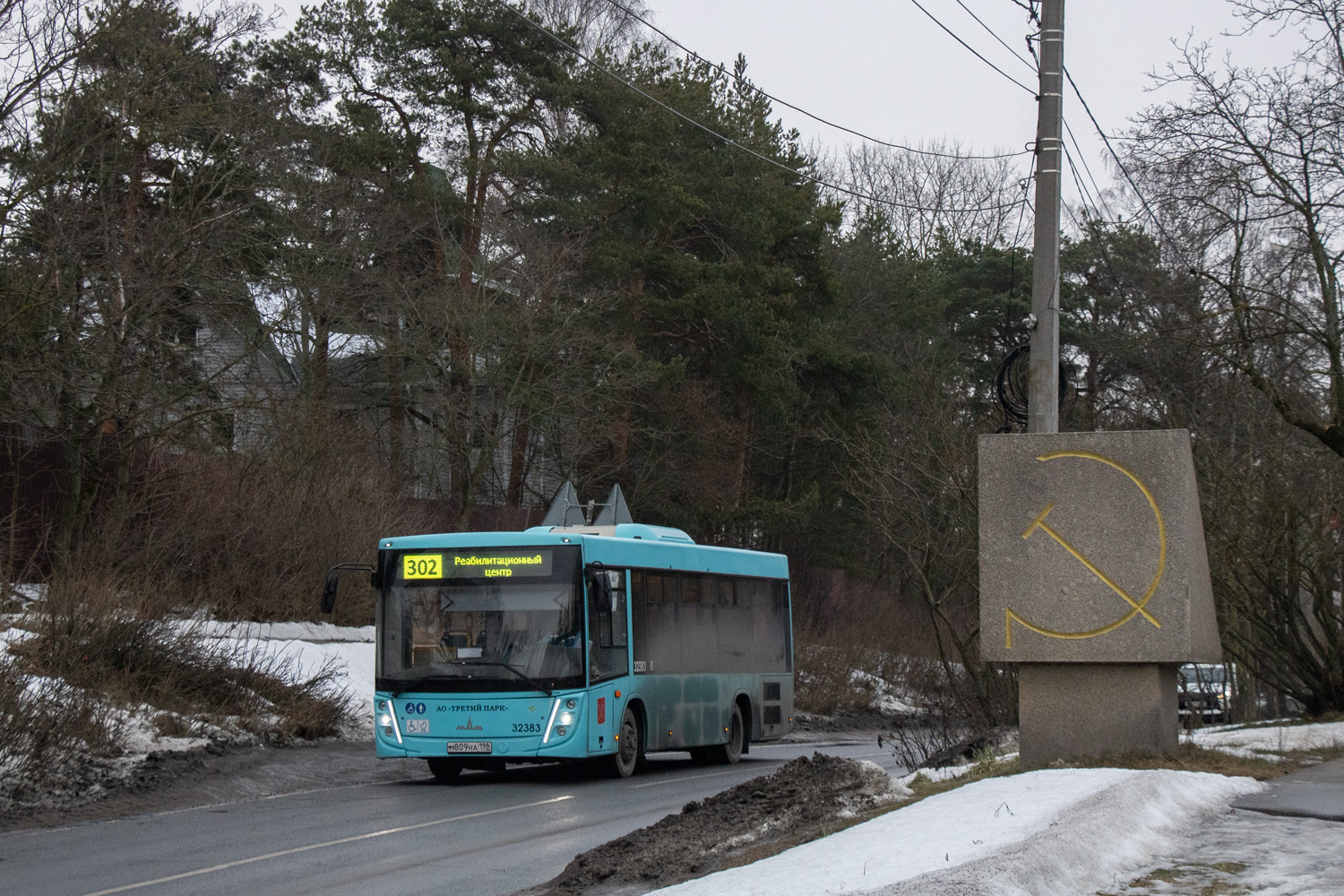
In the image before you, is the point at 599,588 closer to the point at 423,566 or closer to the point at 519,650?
the point at 519,650

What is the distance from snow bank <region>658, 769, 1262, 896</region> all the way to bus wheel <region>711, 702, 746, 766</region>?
11.4 metres

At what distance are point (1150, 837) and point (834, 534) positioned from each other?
41.8 metres

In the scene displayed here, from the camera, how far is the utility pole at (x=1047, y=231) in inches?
554

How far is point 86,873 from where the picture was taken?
10.4m

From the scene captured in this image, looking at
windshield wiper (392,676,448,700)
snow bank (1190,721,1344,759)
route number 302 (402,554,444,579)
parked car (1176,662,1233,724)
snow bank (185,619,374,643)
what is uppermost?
route number 302 (402,554,444,579)

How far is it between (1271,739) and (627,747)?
7.52 meters

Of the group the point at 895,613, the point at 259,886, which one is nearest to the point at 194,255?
the point at 259,886

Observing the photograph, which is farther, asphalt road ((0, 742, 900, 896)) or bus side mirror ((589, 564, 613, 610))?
bus side mirror ((589, 564, 613, 610))

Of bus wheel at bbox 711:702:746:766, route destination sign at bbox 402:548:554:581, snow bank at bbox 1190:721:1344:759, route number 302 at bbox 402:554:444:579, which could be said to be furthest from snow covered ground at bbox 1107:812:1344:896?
bus wheel at bbox 711:702:746:766

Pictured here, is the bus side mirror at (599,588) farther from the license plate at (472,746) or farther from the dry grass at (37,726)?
the dry grass at (37,726)

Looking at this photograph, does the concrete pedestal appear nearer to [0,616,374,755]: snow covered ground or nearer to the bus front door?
the bus front door

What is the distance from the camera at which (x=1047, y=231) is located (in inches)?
565

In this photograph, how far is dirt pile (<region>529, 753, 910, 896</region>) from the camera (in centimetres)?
900

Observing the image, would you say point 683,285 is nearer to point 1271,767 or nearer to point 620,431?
point 620,431
